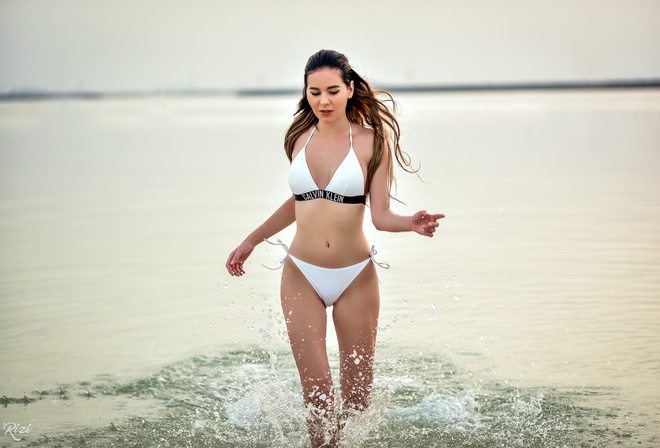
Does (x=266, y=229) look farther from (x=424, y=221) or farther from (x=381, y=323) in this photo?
(x=381, y=323)

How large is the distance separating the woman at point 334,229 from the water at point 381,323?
467 millimetres

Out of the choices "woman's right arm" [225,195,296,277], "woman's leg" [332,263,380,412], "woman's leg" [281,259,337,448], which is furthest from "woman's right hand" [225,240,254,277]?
"woman's leg" [332,263,380,412]

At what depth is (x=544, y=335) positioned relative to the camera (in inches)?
360

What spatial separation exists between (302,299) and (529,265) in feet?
19.5

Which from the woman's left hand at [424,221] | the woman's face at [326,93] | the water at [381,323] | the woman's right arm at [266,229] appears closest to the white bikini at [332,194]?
the woman's face at [326,93]

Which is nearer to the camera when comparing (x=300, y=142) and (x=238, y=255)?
(x=300, y=142)

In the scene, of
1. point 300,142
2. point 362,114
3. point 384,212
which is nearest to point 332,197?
point 384,212

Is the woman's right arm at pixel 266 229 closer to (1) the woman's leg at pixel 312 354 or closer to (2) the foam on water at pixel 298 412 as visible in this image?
(1) the woman's leg at pixel 312 354

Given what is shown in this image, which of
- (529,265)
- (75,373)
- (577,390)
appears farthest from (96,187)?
(577,390)

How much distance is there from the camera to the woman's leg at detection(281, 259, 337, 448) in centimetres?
610

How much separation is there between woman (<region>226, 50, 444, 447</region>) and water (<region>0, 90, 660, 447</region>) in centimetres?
47

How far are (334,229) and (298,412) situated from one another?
62.9 inches

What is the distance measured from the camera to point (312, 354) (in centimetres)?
609

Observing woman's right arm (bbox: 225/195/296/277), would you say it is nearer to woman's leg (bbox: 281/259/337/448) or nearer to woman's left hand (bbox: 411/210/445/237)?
woman's leg (bbox: 281/259/337/448)
